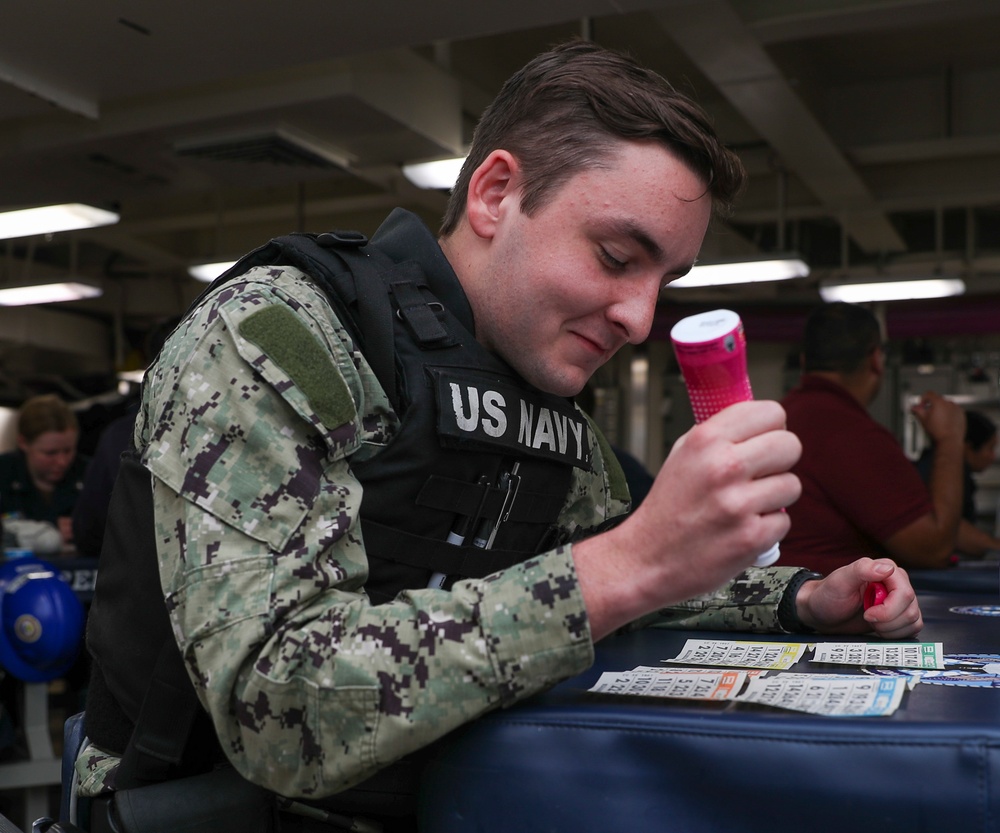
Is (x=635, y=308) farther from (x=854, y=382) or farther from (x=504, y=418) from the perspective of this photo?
(x=854, y=382)

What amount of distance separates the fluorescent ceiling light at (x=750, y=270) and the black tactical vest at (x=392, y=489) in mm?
5720

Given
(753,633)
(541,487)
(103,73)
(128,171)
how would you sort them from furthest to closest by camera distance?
1. (128,171)
2. (103,73)
3. (753,633)
4. (541,487)

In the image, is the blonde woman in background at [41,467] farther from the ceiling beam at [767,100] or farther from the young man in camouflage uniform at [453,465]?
the young man in camouflage uniform at [453,465]

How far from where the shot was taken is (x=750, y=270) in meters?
6.94

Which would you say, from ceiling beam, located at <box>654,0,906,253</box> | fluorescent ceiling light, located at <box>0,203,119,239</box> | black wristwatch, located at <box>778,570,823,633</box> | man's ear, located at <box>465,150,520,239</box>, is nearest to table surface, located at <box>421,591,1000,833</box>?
black wristwatch, located at <box>778,570,823,633</box>

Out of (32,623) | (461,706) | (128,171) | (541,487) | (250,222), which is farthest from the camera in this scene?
(250,222)

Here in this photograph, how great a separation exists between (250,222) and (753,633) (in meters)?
8.48

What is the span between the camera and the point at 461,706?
793mm

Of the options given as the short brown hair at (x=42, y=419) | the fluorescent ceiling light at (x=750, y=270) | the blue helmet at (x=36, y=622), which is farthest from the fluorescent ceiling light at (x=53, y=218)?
the fluorescent ceiling light at (x=750, y=270)

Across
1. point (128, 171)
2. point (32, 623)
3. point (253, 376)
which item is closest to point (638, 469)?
point (32, 623)

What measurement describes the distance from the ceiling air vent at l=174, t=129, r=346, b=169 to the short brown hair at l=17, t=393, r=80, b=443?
60.0 inches

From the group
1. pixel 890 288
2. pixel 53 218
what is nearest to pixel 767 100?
pixel 890 288

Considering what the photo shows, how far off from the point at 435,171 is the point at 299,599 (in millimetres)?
4417

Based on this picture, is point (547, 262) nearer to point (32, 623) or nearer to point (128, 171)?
point (32, 623)
